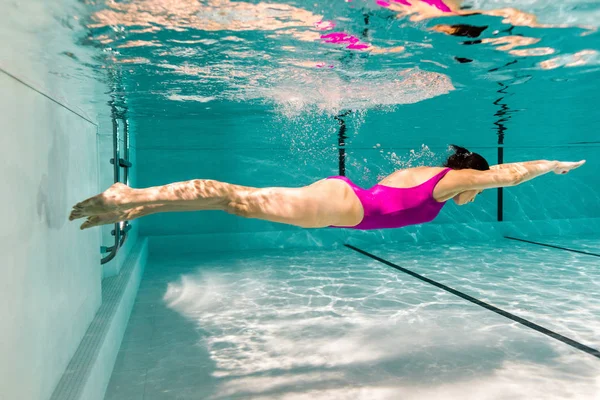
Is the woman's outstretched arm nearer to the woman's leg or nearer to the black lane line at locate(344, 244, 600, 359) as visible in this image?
the woman's leg

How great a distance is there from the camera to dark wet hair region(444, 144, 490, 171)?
4.68 meters

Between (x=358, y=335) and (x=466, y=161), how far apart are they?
259 centimetres

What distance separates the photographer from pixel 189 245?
13625mm

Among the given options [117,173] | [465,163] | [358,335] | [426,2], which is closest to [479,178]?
[465,163]

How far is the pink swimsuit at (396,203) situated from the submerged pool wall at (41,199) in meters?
2.47

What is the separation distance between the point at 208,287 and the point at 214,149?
24.1 ft

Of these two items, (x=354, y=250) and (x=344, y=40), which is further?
(x=354, y=250)

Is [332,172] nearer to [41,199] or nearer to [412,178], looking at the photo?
[412,178]

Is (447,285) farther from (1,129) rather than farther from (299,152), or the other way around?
(299,152)

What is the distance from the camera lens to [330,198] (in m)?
3.91

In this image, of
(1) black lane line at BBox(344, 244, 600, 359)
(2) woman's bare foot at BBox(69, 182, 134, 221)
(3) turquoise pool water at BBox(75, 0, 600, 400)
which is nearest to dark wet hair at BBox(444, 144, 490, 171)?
(3) turquoise pool water at BBox(75, 0, 600, 400)

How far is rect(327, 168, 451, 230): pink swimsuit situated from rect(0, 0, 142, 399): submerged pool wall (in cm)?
247

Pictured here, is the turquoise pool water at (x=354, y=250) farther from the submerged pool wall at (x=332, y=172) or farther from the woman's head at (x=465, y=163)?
the woman's head at (x=465, y=163)

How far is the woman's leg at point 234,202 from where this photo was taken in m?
3.13
